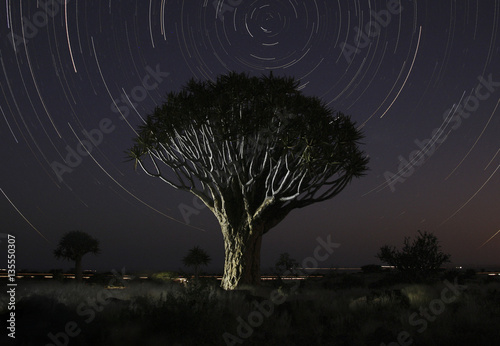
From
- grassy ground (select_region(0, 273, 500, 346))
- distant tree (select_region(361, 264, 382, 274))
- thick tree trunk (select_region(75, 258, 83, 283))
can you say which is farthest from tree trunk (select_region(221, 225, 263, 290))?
distant tree (select_region(361, 264, 382, 274))

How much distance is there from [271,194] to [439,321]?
25.7 feet

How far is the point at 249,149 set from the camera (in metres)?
17.3

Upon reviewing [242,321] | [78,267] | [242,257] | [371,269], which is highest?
[78,267]

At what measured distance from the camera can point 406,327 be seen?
362 inches

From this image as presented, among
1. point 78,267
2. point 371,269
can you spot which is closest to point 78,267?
point 78,267

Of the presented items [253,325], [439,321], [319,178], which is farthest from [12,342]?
[319,178]

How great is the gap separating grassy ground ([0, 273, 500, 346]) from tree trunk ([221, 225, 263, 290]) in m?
4.28

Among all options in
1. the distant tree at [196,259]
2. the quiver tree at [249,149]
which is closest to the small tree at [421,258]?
the quiver tree at [249,149]

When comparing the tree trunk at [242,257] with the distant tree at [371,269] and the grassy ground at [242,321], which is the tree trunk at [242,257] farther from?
the distant tree at [371,269]

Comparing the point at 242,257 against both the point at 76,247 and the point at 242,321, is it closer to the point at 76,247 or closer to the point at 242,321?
the point at 242,321

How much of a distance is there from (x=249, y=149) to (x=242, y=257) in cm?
408

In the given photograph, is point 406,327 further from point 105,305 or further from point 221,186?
point 221,186

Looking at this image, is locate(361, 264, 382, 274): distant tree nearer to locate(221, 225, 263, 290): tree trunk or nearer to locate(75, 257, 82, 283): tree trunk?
locate(221, 225, 263, 290): tree trunk

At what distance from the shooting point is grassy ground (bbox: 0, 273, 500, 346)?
307 inches
